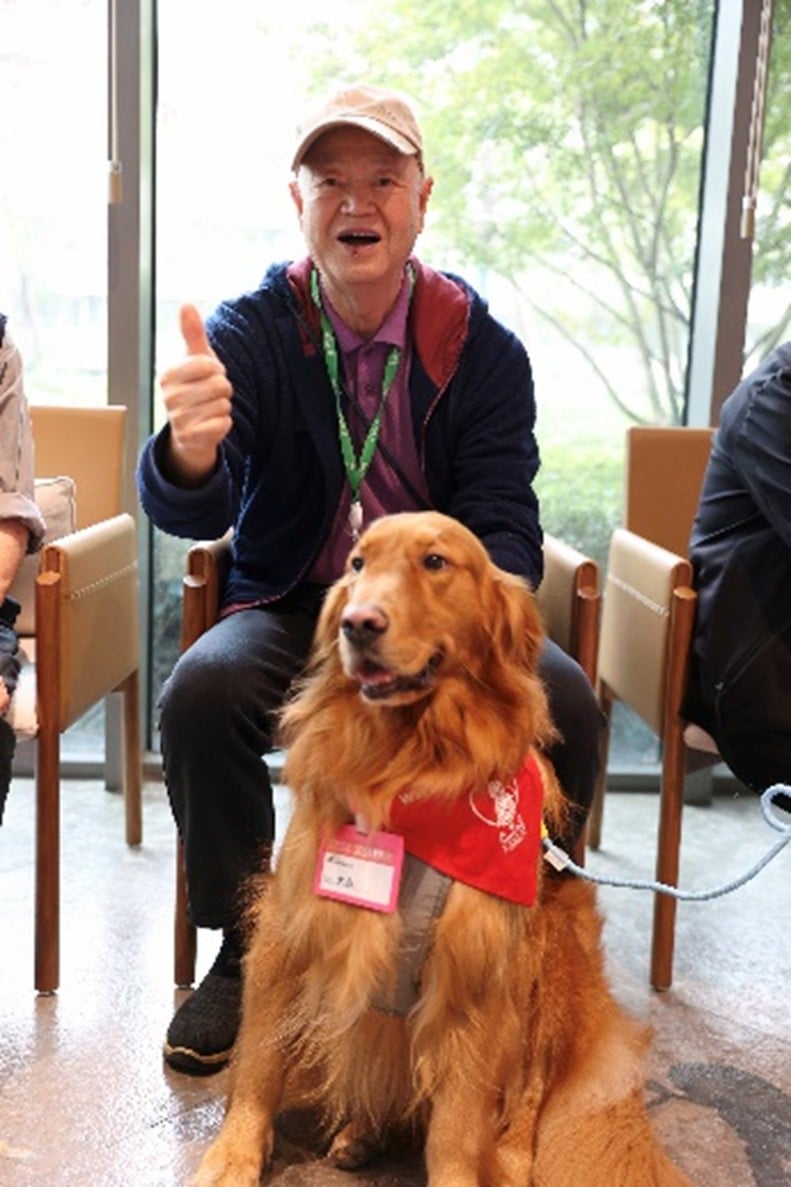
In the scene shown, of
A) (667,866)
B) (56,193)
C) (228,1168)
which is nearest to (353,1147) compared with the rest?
(228,1168)

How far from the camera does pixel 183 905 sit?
8.06ft

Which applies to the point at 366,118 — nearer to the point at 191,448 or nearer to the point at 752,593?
the point at 191,448

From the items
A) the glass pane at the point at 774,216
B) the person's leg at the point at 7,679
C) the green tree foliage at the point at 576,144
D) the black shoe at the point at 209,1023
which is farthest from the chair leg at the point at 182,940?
the glass pane at the point at 774,216

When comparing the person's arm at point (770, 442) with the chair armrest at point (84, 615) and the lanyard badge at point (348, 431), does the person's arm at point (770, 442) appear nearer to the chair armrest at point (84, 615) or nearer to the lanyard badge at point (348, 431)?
the lanyard badge at point (348, 431)

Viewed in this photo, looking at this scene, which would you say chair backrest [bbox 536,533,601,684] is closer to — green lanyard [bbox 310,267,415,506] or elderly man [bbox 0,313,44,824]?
green lanyard [bbox 310,267,415,506]

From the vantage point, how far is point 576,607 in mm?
2465

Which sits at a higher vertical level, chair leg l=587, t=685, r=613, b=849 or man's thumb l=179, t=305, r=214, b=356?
man's thumb l=179, t=305, r=214, b=356

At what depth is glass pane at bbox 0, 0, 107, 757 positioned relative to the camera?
330 centimetres

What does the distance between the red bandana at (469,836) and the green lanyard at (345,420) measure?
71cm

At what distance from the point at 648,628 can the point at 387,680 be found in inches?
42.7

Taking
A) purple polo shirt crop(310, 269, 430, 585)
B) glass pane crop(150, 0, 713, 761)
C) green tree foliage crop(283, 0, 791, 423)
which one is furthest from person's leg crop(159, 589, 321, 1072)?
green tree foliage crop(283, 0, 791, 423)

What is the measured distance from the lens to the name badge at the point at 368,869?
177 centimetres

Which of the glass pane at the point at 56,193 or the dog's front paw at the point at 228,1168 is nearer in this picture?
the dog's front paw at the point at 228,1168

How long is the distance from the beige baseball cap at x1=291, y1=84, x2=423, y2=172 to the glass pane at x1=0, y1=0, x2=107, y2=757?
115 cm
